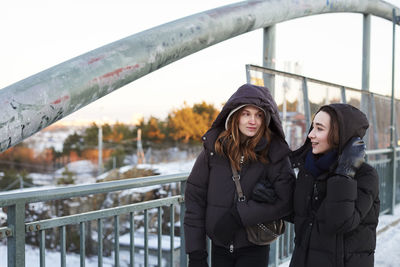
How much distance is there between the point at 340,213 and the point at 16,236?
1.54m

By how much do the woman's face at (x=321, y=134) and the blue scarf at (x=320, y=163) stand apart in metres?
0.04

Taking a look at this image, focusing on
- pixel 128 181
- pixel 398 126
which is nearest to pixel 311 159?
pixel 128 181

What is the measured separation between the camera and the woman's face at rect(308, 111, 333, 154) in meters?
2.24

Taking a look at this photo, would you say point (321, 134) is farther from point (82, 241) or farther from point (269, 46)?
point (269, 46)

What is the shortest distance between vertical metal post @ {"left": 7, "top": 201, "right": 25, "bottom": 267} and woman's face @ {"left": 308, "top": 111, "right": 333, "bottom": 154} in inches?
58.5

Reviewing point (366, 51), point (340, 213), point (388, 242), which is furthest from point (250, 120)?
point (366, 51)

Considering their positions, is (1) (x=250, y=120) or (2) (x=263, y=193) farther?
(1) (x=250, y=120)

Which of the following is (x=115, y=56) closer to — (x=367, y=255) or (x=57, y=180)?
(x=367, y=255)

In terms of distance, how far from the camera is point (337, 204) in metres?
2.08

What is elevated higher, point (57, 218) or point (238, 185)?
point (238, 185)

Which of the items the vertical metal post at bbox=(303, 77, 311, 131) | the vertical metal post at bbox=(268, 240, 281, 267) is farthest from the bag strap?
the vertical metal post at bbox=(303, 77, 311, 131)

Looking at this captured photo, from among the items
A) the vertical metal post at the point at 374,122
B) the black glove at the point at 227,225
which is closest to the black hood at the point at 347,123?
the black glove at the point at 227,225

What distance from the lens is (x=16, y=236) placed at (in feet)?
6.56

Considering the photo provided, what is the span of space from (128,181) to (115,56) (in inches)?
29.6
